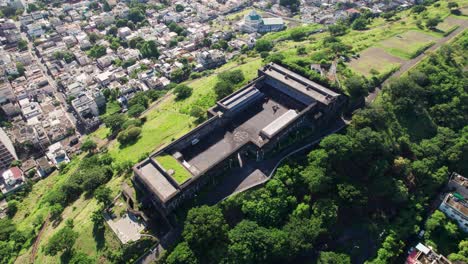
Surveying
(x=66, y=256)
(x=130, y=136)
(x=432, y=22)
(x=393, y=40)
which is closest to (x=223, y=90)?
(x=130, y=136)

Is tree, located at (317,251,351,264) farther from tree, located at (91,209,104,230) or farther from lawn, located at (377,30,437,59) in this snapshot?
lawn, located at (377,30,437,59)

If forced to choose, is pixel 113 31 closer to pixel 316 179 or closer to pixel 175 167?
pixel 175 167

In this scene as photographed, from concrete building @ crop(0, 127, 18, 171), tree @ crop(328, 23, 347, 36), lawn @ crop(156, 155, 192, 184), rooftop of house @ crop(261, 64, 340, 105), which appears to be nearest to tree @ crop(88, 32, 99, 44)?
concrete building @ crop(0, 127, 18, 171)

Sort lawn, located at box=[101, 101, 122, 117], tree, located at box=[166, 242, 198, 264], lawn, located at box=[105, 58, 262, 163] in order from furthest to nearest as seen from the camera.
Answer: lawn, located at box=[101, 101, 122, 117] → lawn, located at box=[105, 58, 262, 163] → tree, located at box=[166, 242, 198, 264]

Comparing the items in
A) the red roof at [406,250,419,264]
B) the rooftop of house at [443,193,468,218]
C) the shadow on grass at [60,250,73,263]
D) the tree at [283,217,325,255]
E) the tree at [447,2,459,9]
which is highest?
the tree at [447,2,459,9]

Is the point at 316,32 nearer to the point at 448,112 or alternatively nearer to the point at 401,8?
the point at 401,8
